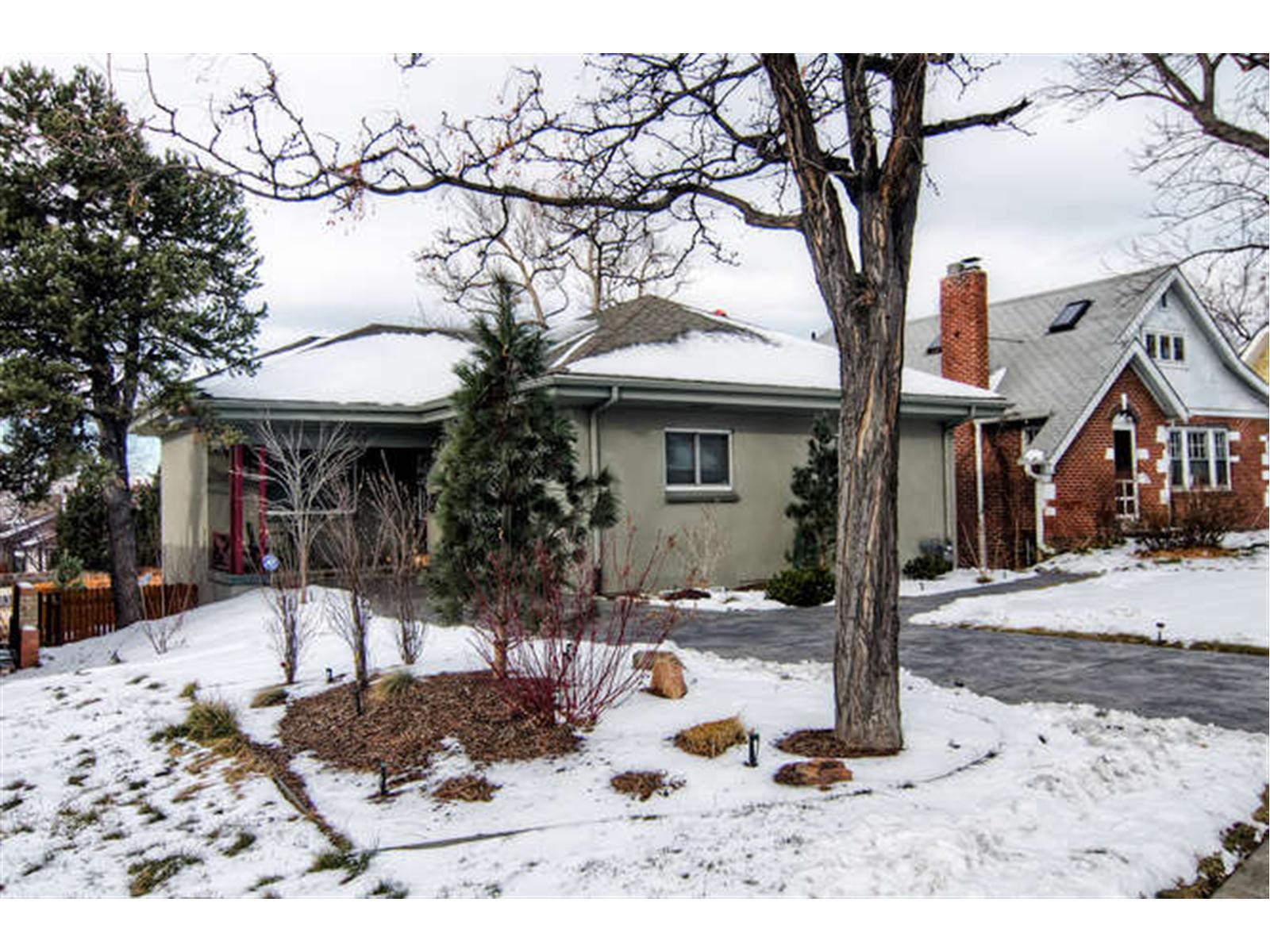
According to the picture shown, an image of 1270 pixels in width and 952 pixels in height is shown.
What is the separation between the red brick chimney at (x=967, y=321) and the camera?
15438 mm

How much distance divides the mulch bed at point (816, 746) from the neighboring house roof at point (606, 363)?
6481 millimetres

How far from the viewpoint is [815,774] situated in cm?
388

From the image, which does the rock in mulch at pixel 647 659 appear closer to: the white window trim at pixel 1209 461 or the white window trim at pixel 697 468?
the white window trim at pixel 697 468

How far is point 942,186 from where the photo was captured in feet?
A: 18.0

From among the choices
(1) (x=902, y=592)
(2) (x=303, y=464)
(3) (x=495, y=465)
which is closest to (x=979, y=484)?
(1) (x=902, y=592)

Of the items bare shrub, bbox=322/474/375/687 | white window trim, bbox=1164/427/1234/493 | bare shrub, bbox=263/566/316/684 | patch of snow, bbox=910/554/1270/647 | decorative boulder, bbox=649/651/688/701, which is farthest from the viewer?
white window trim, bbox=1164/427/1234/493

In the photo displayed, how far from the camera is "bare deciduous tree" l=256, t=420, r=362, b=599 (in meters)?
11.1

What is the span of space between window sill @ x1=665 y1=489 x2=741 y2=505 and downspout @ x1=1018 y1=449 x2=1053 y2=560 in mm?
5523

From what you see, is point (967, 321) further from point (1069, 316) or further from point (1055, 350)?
point (1069, 316)

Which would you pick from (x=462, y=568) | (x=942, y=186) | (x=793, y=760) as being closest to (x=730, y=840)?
(x=793, y=760)

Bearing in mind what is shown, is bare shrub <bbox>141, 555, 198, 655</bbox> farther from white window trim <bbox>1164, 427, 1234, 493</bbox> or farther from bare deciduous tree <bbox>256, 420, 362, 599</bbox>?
white window trim <bbox>1164, 427, 1234, 493</bbox>

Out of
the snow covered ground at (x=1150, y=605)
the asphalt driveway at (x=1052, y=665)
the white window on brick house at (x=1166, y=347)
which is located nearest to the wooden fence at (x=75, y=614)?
the asphalt driveway at (x=1052, y=665)

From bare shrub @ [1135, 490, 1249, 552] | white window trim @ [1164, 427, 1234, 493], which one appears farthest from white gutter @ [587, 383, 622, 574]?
white window trim @ [1164, 427, 1234, 493]

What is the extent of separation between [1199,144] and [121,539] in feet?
41.8
